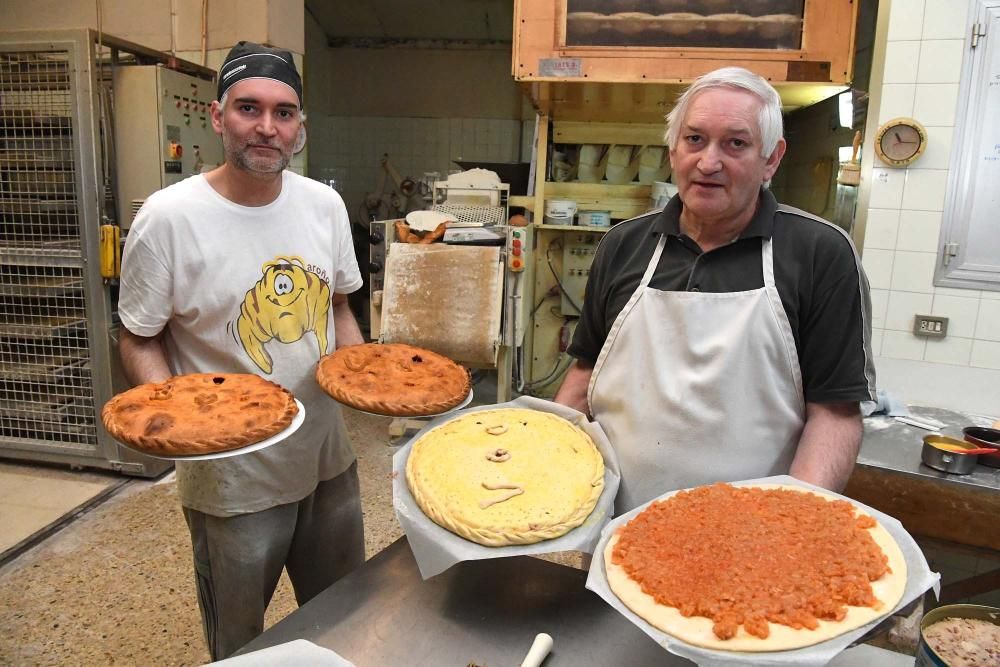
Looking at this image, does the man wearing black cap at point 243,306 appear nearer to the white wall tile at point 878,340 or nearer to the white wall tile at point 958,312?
the white wall tile at point 878,340

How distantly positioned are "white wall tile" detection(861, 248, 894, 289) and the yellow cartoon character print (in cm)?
244

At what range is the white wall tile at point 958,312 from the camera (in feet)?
9.21

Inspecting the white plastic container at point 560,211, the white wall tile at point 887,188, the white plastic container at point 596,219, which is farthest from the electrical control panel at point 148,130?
the white wall tile at point 887,188

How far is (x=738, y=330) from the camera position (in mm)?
1367

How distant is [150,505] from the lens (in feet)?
10.8

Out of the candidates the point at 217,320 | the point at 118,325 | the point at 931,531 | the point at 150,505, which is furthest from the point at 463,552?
the point at 118,325

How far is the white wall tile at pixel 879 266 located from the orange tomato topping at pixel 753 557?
2.13 meters

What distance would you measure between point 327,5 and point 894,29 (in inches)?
238

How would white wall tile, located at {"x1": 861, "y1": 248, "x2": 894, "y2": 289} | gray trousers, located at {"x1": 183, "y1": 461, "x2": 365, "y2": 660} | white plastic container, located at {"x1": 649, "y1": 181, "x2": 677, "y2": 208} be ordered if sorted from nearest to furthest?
gray trousers, located at {"x1": 183, "y1": 461, "x2": 365, "y2": 660}
white wall tile, located at {"x1": 861, "y1": 248, "x2": 894, "y2": 289}
white plastic container, located at {"x1": 649, "y1": 181, "x2": 677, "y2": 208}

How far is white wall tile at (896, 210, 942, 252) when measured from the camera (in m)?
2.80

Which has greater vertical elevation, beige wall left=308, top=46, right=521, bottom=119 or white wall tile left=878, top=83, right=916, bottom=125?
beige wall left=308, top=46, right=521, bottom=119

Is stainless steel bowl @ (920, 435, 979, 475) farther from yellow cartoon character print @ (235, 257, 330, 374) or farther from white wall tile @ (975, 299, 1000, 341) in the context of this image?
yellow cartoon character print @ (235, 257, 330, 374)

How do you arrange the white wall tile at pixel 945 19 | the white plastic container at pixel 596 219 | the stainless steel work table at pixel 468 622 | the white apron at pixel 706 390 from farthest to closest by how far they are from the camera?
the white plastic container at pixel 596 219 → the white wall tile at pixel 945 19 → the white apron at pixel 706 390 → the stainless steel work table at pixel 468 622

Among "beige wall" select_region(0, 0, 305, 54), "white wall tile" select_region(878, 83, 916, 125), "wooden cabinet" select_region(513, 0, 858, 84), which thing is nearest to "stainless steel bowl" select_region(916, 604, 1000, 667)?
"white wall tile" select_region(878, 83, 916, 125)
